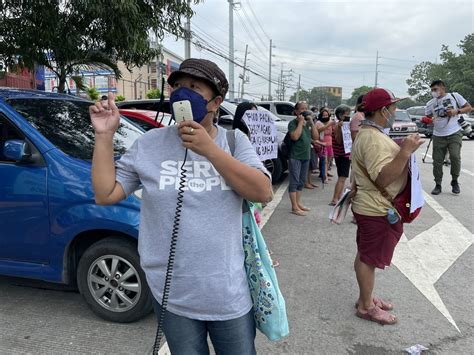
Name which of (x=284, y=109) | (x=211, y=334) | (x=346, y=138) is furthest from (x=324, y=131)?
(x=211, y=334)

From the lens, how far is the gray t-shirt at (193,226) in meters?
1.45

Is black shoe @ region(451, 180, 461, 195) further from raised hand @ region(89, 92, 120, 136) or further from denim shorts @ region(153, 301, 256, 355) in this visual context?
raised hand @ region(89, 92, 120, 136)

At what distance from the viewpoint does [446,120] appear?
7.23m

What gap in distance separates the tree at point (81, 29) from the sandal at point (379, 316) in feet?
15.3

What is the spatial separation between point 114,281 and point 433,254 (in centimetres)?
347

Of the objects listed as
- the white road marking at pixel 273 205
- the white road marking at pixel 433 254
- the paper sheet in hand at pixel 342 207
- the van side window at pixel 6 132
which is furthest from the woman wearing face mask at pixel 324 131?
the van side window at pixel 6 132

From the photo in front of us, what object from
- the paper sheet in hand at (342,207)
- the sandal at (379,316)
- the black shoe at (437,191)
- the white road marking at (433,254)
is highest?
the paper sheet in hand at (342,207)

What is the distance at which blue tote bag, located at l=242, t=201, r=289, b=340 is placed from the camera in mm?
1600

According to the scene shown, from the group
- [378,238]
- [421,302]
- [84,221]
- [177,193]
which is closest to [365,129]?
[378,238]

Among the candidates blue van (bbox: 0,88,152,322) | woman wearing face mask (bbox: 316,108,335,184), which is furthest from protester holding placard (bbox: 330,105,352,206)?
blue van (bbox: 0,88,152,322)

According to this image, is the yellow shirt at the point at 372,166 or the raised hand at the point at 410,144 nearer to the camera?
the raised hand at the point at 410,144

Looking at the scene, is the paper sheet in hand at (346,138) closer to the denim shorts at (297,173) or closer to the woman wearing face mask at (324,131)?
the denim shorts at (297,173)

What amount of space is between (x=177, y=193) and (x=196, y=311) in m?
0.46

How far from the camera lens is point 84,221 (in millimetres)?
2898
